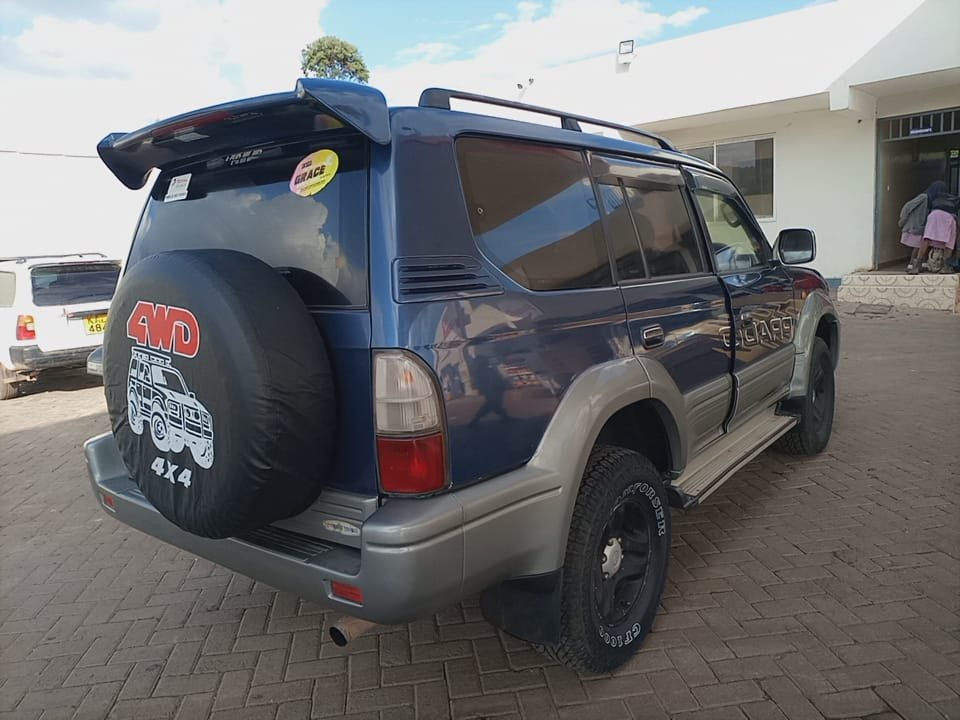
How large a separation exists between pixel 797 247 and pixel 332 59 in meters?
43.0

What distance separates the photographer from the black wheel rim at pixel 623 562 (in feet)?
8.54

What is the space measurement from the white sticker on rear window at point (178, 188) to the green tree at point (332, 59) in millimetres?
42478

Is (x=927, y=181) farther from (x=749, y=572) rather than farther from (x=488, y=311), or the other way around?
(x=488, y=311)

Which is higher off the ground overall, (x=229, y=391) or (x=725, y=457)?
(x=229, y=391)

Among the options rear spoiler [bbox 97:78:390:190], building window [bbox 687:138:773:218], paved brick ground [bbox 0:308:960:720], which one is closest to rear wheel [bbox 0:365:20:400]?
paved brick ground [bbox 0:308:960:720]

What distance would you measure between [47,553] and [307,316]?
2.98m

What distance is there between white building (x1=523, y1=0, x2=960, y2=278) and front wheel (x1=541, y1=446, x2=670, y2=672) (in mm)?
10545

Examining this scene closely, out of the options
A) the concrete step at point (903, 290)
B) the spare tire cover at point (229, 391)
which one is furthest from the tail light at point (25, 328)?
the concrete step at point (903, 290)

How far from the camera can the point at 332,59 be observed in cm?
4244

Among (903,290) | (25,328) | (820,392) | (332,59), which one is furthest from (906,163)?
(332,59)

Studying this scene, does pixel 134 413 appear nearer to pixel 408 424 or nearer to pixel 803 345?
pixel 408 424

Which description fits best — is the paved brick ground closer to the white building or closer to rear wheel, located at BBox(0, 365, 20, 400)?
rear wheel, located at BBox(0, 365, 20, 400)

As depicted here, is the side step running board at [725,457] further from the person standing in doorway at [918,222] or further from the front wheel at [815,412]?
the person standing in doorway at [918,222]

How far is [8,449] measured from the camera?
20.5ft
